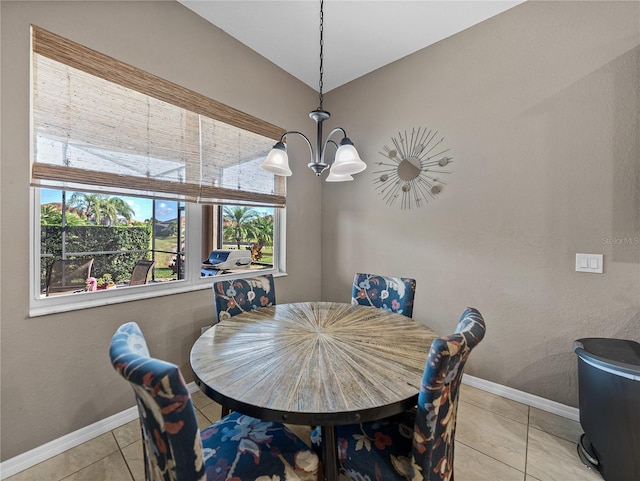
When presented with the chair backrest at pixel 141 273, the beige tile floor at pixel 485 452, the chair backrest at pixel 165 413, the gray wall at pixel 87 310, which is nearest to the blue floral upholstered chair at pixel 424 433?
the chair backrest at pixel 165 413

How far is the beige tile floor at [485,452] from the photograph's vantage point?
1.43 metres

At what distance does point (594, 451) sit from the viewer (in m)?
1.50

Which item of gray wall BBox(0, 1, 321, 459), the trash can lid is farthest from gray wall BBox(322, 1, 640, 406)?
gray wall BBox(0, 1, 321, 459)

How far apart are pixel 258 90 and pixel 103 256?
6.33ft

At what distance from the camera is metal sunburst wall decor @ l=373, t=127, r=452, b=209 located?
2449mm

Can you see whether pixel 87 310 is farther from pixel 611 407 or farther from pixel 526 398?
A: pixel 526 398

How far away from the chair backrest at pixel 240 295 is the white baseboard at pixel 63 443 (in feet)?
1.55

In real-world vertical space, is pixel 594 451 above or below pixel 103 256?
below

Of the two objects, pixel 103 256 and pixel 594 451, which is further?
pixel 103 256

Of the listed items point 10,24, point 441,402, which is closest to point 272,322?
point 441,402

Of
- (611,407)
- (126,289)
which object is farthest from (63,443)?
(611,407)

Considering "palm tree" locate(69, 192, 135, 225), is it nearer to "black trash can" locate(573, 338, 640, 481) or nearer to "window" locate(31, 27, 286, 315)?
"window" locate(31, 27, 286, 315)

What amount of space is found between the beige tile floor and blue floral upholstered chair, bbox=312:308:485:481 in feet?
2.29

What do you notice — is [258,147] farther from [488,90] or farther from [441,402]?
[441,402]
